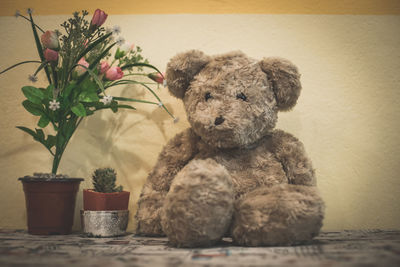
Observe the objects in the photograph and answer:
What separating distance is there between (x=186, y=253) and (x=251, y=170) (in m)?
0.40

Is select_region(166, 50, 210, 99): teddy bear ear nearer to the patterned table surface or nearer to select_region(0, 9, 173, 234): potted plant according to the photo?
select_region(0, 9, 173, 234): potted plant

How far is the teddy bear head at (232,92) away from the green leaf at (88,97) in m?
0.28

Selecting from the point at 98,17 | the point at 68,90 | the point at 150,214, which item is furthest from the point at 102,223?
the point at 98,17

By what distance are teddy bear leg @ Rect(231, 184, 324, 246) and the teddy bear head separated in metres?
0.22

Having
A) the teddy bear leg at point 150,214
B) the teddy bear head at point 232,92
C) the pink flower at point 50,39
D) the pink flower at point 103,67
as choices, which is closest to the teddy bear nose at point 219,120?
the teddy bear head at point 232,92

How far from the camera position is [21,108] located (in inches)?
58.2

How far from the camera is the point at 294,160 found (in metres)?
1.14

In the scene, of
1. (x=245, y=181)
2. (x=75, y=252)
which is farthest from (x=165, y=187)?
(x=75, y=252)

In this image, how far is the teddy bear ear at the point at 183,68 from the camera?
1.16m

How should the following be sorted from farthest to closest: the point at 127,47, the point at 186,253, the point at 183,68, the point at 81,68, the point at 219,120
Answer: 1. the point at 127,47
2. the point at 81,68
3. the point at 183,68
4. the point at 219,120
5. the point at 186,253

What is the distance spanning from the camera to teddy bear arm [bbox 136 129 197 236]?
1156mm

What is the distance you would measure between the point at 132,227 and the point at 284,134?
0.72 meters

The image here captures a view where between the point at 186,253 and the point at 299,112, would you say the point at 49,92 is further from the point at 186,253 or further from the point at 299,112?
the point at 299,112

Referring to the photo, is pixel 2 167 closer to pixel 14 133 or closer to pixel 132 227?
pixel 14 133
